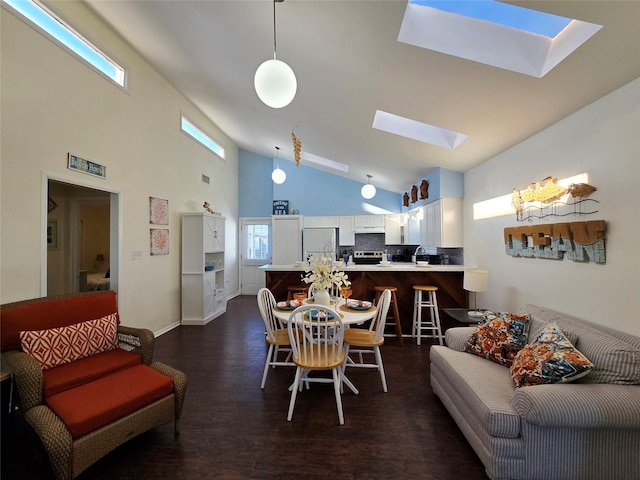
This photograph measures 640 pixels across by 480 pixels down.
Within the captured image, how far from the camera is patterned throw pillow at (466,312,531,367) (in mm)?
2156

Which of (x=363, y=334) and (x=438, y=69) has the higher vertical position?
(x=438, y=69)

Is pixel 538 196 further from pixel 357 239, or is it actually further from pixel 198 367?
pixel 357 239

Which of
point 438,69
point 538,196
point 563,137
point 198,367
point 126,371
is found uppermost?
point 438,69

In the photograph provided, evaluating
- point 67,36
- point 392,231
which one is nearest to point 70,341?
point 67,36

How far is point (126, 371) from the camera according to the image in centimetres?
203

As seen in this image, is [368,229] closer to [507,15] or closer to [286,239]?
[286,239]

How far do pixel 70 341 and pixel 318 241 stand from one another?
17.1ft

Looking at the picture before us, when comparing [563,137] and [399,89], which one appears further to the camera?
[399,89]

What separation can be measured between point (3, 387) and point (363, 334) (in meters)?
2.63

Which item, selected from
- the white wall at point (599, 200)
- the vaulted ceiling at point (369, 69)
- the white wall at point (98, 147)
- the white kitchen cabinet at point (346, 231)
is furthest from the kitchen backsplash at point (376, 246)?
the white wall at point (98, 147)

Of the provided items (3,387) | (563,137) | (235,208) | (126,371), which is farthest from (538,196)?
(235,208)

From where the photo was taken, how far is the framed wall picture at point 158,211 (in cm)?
408

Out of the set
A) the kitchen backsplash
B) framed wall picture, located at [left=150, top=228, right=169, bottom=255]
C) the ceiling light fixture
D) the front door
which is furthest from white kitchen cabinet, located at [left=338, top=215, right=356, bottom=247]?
the ceiling light fixture

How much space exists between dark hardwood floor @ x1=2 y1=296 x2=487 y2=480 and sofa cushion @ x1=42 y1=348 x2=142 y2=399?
1.05ft
